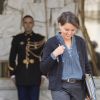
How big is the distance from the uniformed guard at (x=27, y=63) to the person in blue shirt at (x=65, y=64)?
193 cm

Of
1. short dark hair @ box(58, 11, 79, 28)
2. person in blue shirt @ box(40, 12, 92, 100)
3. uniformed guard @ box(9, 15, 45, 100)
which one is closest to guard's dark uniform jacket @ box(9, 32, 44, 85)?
uniformed guard @ box(9, 15, 45, 100)

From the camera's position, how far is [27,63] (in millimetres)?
7117

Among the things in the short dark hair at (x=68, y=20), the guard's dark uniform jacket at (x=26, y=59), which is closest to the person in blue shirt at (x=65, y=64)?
the short dark hair at (x=68, y=20)

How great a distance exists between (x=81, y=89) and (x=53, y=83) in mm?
298

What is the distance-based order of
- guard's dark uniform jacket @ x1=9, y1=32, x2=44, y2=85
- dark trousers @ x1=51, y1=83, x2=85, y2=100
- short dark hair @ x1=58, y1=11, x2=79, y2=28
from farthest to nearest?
1. guard's dark uniform jacket @ x1=9, y1=32, x2=44, y2=85
2. dark trousers @ x1=51, y1=83, x2=85, y2=100
3. short dark hair @ x1=58, y1=11, x2=79, y2=28

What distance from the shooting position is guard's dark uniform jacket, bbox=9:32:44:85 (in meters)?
7.08

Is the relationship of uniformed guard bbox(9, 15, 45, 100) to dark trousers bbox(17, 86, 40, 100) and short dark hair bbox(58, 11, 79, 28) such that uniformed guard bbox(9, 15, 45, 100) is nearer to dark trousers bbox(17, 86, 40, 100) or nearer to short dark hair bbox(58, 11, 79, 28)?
dark trousers bbox(17, 86, 40, 100)

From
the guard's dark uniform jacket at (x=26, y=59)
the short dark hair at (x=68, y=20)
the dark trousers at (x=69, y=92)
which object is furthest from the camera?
the guard's dark uniform jacket at (x=26, y=59)

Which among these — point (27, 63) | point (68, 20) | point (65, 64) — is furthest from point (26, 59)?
point (68, 20)

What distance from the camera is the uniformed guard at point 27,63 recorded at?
7086 mm

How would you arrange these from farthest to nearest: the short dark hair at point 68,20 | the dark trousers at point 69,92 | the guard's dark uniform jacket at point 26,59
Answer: the guard's dark uniform jacket at point 26,59
the dark trousers at point 69,92
the short dark hair at point 68,20

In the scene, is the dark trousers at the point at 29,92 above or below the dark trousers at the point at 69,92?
below

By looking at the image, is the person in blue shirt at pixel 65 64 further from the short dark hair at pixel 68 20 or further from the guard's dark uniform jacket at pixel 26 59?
the guard's dark uniform jacket at pixel 26 59

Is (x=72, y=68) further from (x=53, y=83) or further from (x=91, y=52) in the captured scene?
(x=91, y=52)
